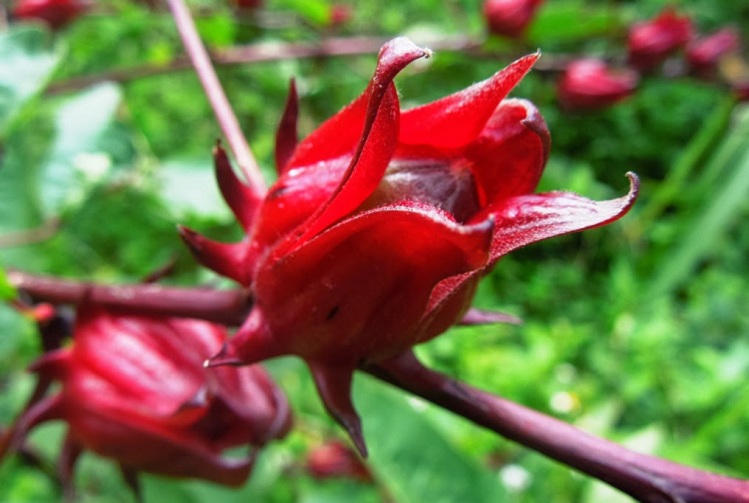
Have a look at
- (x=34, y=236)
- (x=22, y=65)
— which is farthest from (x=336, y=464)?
(x=22, y=65)

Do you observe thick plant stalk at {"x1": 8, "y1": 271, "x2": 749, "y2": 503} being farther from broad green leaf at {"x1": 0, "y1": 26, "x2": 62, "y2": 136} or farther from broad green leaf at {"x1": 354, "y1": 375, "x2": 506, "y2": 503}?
broad green leaf at {"x1": 0, "y1": 26, "x2": 62, "y2": 136}

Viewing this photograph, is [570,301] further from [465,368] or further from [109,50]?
[109,50]

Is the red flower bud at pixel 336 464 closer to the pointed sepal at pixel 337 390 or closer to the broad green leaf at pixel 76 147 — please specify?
the broad green leaf at pixel 76 147

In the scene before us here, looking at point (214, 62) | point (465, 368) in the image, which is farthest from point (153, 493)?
point (214, 62)

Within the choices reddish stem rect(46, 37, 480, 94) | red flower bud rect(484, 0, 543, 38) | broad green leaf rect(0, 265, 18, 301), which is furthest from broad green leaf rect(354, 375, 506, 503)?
red flower bud rect(484, 0, 543, 38)

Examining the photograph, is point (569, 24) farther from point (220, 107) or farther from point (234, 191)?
point (234, 191)
